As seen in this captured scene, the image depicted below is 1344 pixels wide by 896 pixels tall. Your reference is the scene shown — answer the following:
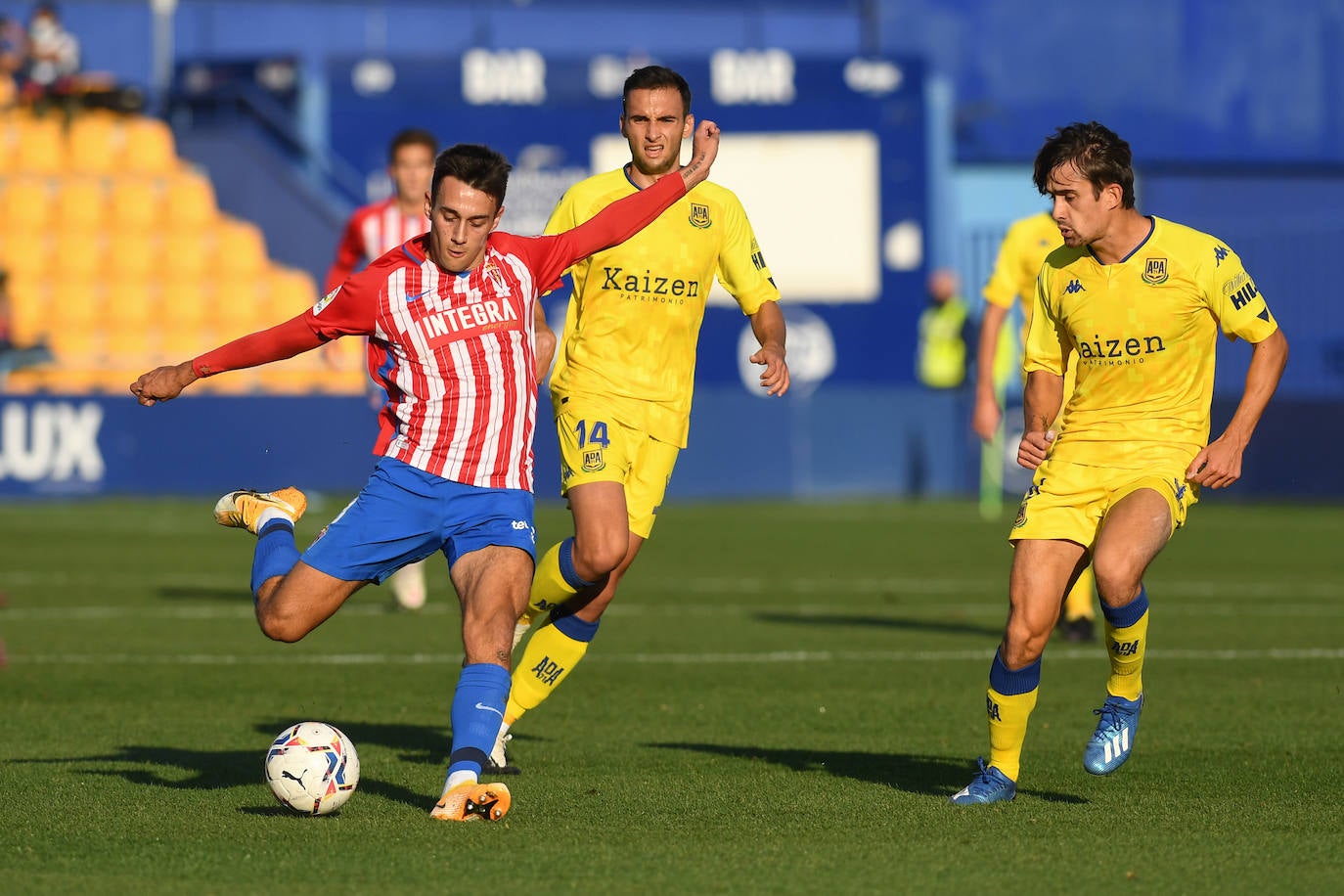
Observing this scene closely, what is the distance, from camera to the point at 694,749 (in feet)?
22.7

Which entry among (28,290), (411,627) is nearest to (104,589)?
(411,627)

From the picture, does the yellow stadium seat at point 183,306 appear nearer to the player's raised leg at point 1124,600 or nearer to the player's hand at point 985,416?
the player's hand at point 985,416

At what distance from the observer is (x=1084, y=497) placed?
19.6 feet

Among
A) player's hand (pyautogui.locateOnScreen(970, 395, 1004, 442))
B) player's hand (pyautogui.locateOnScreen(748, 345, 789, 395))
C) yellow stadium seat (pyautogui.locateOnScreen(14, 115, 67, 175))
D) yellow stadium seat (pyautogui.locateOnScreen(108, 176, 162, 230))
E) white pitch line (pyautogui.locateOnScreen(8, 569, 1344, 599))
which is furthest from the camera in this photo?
yellow stadium seat (pyautogui.locateOnScreen(14, 115, 67, 175))

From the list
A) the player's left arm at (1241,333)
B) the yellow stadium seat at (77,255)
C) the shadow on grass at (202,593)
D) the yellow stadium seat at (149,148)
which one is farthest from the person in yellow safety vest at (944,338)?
the player's left arm at (1241,333)

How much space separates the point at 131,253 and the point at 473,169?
21.2 metres

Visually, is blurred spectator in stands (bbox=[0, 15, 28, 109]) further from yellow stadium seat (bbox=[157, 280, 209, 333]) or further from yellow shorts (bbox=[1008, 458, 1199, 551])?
yellow shorts (bbox=[1008, 458, 1199, 551])

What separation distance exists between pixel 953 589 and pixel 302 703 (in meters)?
→ 5.84

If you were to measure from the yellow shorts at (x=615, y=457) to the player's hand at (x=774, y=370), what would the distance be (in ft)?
1.51

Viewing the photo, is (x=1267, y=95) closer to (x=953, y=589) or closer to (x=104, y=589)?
(x=953, y=589)

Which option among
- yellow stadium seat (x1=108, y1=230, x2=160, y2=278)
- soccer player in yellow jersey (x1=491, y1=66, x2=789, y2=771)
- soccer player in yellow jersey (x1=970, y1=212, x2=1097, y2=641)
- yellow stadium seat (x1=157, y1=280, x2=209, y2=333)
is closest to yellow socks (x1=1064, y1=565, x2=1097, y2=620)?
soccer player in yellow jersey (x1=970, y1=212, x2=1097, y2=641)

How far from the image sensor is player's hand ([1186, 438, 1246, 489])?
5.79 m

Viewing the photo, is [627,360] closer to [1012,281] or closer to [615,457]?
[615,457]

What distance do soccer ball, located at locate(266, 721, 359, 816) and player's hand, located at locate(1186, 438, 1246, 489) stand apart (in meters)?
2.58
